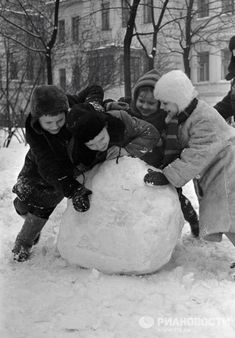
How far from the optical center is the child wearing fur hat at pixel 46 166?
10.3ft

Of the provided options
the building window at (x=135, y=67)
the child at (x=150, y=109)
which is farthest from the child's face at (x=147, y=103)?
the building window at (x=135, y=67)

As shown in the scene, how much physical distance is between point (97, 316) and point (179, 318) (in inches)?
17.5

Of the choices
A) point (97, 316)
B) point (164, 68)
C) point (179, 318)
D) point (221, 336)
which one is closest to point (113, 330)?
point (97, 316)

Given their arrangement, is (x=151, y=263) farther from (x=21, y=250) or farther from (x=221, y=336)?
(x=21, y=250)

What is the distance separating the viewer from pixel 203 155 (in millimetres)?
3035

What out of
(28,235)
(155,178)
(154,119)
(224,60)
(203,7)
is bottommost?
(28,235)

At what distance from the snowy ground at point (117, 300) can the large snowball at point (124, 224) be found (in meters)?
0.11

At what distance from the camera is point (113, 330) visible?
246 centimetres

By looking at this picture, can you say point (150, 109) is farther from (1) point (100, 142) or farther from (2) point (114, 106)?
(1) point (100, 142)

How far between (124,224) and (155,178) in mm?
362

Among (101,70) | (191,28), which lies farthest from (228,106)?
(101,70)

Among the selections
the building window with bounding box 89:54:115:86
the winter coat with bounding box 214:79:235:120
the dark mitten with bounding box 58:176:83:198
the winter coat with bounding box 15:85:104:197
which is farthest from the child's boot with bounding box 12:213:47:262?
the building window with bounding box 89:54:115:86

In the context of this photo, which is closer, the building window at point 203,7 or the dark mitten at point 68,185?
the dark mitten at point 68,185

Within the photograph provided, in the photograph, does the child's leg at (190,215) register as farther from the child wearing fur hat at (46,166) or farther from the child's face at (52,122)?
the child's face at (52,122)
